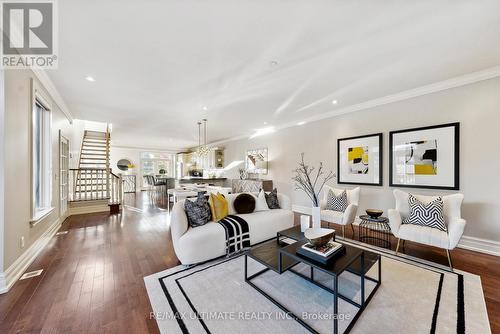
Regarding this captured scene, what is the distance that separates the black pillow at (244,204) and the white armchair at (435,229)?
2098 mm

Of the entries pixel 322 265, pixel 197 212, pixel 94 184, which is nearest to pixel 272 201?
pixel 197 212

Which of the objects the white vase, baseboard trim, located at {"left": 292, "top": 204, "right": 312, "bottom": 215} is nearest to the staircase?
baseboard trim, located at {"left": 292, "top": 204, "right": 312, "bottom": 215}

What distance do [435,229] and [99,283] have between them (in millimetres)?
4126

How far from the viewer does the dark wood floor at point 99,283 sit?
1.50 meters

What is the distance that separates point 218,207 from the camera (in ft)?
9.54

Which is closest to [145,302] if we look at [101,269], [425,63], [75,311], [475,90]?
[75,311]

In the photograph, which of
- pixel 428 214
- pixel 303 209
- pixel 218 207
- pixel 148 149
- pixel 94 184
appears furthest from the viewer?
pixel 148 149

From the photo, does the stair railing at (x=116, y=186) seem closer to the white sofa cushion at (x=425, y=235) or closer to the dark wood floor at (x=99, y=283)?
the dark wood floor at (x=99, y=283)

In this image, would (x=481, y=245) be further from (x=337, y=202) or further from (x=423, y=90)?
(x=423, y=90)

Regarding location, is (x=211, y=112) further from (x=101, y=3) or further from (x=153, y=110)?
(x=101, y=3)

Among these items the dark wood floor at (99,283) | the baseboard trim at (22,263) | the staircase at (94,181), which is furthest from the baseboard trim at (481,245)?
the staircase at (94,181)

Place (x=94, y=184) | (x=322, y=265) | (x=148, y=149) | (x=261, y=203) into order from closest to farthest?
(x=322, y=265), (x=261, y=203), (x=94, y=184), (x=148, y=149)

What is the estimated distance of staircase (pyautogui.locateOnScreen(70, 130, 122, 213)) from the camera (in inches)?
208

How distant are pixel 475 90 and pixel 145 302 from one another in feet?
16.4
